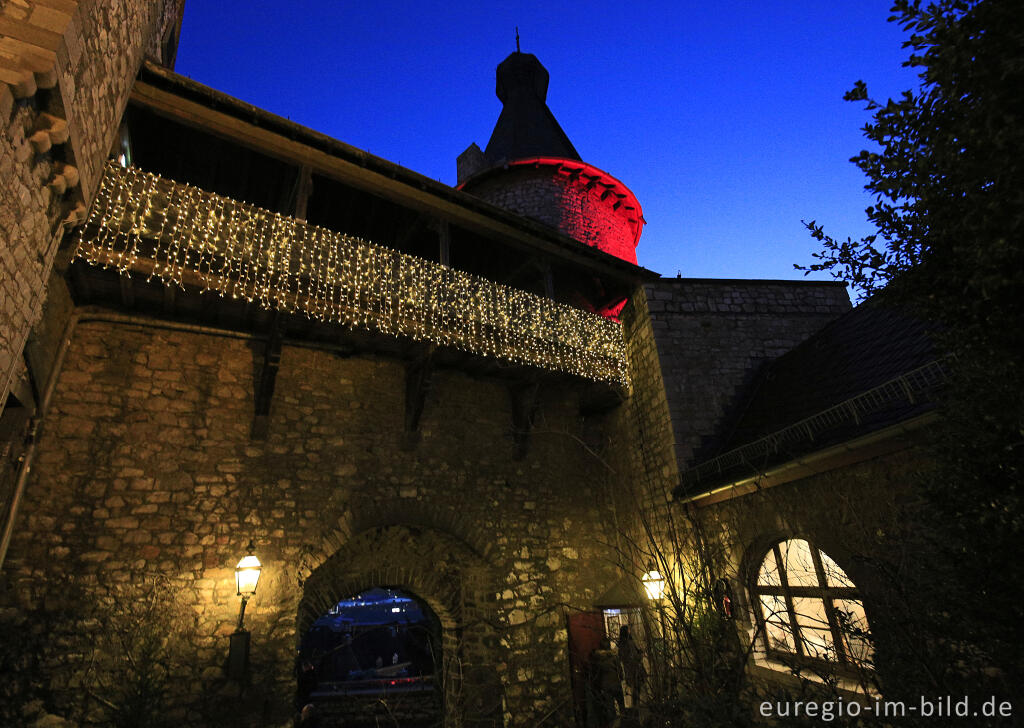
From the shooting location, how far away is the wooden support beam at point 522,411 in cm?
772

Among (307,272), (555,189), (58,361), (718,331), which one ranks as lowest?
(58,361)

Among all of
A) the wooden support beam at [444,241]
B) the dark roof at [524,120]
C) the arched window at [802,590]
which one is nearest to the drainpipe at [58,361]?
the wooden support beam at [444,241]

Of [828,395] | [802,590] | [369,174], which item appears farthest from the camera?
[369,174]

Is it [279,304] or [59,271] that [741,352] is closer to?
[279,304]

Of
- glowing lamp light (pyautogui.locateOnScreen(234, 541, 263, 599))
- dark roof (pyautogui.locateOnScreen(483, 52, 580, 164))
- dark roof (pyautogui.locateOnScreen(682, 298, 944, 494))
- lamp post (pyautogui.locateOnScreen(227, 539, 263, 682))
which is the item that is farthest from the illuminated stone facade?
dark roof (pyautogui.locateOnScreen(483, 52, 580, 164))

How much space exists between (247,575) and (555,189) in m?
10.4

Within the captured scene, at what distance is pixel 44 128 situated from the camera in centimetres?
296

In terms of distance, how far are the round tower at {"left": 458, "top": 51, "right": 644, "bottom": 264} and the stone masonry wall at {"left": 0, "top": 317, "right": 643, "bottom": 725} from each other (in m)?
5.69

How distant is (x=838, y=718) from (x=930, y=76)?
2.78m

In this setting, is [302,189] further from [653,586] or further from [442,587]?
[653,586]

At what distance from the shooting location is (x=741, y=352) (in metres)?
8.03

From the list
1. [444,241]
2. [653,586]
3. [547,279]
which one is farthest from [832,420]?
[444,241]

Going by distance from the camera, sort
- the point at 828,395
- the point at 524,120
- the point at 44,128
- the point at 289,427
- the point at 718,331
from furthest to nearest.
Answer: the point at 524,120
the point at 718,331
the point at 289,427
the point at 828,395
the point at 44,128

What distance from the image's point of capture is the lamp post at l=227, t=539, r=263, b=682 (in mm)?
4965
